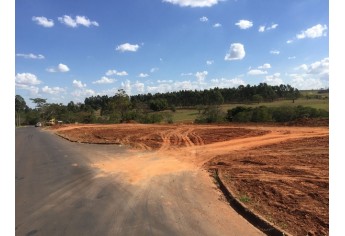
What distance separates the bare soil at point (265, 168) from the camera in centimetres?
589

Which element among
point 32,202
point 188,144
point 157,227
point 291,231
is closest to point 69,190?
point 32,202

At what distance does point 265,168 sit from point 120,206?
4.96 m

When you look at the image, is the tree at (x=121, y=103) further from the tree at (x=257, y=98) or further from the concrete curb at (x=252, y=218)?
the concrete curb at (x=252, y=218)

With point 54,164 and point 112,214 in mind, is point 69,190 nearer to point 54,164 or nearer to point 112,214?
point 112,214

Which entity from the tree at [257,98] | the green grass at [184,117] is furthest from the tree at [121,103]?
the tree at [257,98]

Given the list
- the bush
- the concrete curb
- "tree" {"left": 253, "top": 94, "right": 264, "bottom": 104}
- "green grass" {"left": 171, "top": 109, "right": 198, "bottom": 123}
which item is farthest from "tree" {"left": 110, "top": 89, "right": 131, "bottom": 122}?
the concrete curb

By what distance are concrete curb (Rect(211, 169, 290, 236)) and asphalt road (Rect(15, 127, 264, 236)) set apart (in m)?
0.13

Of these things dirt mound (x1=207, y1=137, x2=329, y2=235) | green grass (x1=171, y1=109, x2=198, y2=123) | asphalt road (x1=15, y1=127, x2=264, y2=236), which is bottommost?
asphalt road (x1=15, y1=127, x2=264, y2=236)

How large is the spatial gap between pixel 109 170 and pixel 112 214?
4.53 m

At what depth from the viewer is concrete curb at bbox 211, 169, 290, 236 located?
523cm

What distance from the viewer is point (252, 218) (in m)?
5.88

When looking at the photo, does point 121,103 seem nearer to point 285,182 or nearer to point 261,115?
point 261,115

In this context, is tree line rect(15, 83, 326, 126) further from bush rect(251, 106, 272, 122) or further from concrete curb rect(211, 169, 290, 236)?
concrete curb rect(211, 169, 290, 236)

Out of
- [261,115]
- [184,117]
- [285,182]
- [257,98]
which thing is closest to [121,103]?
[184,117]
